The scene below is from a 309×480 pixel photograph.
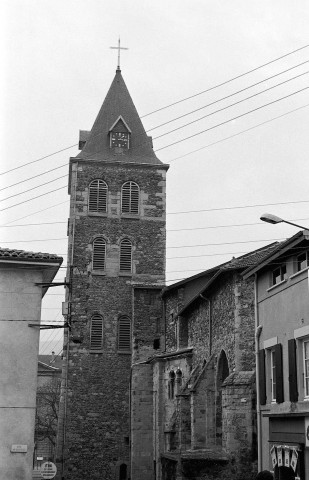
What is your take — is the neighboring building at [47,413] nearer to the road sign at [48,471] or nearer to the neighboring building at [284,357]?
the road sign at [48,471]

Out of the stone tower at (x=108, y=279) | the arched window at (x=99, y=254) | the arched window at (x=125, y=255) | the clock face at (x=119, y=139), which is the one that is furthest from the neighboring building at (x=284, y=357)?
the clock face at (x=119, y=139)

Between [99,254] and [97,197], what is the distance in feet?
11.9

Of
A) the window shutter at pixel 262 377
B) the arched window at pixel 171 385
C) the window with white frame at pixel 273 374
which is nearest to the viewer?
the window with white frame at pixel 273 374

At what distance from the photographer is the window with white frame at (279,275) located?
19000 millimetres

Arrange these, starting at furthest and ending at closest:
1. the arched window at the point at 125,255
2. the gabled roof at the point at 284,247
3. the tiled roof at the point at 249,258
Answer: the arched window at the point at 125,255
the tiled roof at the point at 249,258
the gabled roof at the point at 284,247

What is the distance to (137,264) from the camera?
42250 millimetres

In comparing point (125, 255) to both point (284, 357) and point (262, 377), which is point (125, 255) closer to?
point (262, 377)

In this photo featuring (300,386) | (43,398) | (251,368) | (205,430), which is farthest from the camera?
(43,398)

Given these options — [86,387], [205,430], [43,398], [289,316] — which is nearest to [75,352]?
[86,387]

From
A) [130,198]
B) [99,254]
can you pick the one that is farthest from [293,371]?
[130,198]

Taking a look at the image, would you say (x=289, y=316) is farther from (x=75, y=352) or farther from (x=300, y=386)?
(x=75, y=352)

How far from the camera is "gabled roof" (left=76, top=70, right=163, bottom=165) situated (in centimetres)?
4466

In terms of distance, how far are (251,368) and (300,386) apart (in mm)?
8032

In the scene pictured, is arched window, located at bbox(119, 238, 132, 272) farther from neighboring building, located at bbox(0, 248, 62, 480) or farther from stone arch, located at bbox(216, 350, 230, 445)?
neighboring building, located at bbox(0, 248, 62, 480)
